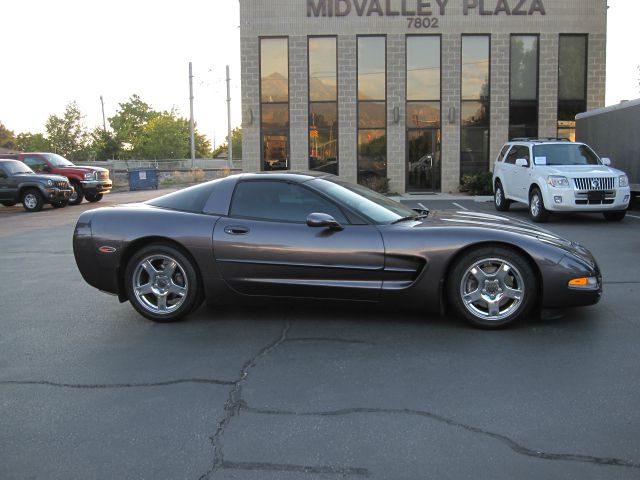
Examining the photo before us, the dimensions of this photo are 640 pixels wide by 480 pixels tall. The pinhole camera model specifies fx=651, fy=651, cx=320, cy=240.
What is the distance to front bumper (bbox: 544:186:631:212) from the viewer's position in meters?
13.1

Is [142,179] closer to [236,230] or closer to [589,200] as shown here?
[589,200]

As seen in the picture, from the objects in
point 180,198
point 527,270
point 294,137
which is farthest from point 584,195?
point 294,137

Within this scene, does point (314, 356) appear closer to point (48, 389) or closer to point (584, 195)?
point (48, 389)

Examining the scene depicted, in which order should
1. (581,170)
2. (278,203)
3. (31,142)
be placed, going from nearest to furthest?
(278,203) < (581,170) < (31,142)

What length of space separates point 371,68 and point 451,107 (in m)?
3.35

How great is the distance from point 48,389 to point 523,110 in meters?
23.3

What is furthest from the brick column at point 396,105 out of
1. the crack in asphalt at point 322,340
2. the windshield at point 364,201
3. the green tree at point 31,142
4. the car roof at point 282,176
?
the green tree at point 31,142

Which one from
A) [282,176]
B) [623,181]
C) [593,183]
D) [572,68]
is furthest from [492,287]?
[572,68]

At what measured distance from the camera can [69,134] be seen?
225 feet

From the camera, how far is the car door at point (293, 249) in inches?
209

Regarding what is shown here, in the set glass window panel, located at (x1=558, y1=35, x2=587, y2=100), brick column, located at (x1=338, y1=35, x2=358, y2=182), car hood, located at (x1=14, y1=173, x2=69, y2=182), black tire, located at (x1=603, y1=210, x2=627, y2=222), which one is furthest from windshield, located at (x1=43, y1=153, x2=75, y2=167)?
glass window panel, located at (x1=558, y1=35, x2=587, y2=100)

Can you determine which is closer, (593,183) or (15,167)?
(593,183)

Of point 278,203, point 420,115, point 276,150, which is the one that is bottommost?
point 278,203

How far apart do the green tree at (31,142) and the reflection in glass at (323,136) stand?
59.3 meters
